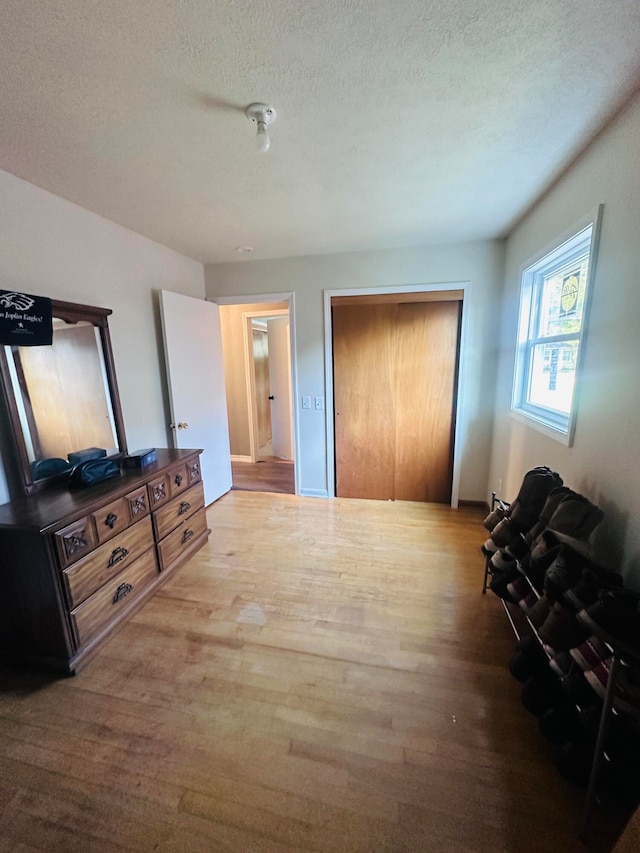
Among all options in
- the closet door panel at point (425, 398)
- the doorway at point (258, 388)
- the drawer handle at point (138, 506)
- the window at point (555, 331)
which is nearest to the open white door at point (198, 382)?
the doorway at point (258, 388)

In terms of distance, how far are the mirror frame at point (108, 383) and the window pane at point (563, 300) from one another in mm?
2866

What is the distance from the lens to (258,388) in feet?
16.5

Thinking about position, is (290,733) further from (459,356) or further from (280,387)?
(280,387)

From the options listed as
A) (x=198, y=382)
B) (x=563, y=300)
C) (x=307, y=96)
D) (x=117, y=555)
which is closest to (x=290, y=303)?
(x=198, y=382)

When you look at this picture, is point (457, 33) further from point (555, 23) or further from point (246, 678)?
point (246, 678)

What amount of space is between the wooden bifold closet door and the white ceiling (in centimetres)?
114

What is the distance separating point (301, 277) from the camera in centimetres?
334

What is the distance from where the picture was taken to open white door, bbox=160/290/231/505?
9.53 ft

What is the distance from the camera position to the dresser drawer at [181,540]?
2.27 m

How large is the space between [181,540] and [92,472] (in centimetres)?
81

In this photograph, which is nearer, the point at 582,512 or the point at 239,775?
the point at 239,775

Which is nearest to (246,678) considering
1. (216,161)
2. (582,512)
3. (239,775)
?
(239,775)

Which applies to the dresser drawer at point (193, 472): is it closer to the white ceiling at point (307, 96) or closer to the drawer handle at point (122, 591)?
the drawer handle at point (122, 591)

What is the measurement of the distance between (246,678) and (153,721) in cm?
40
